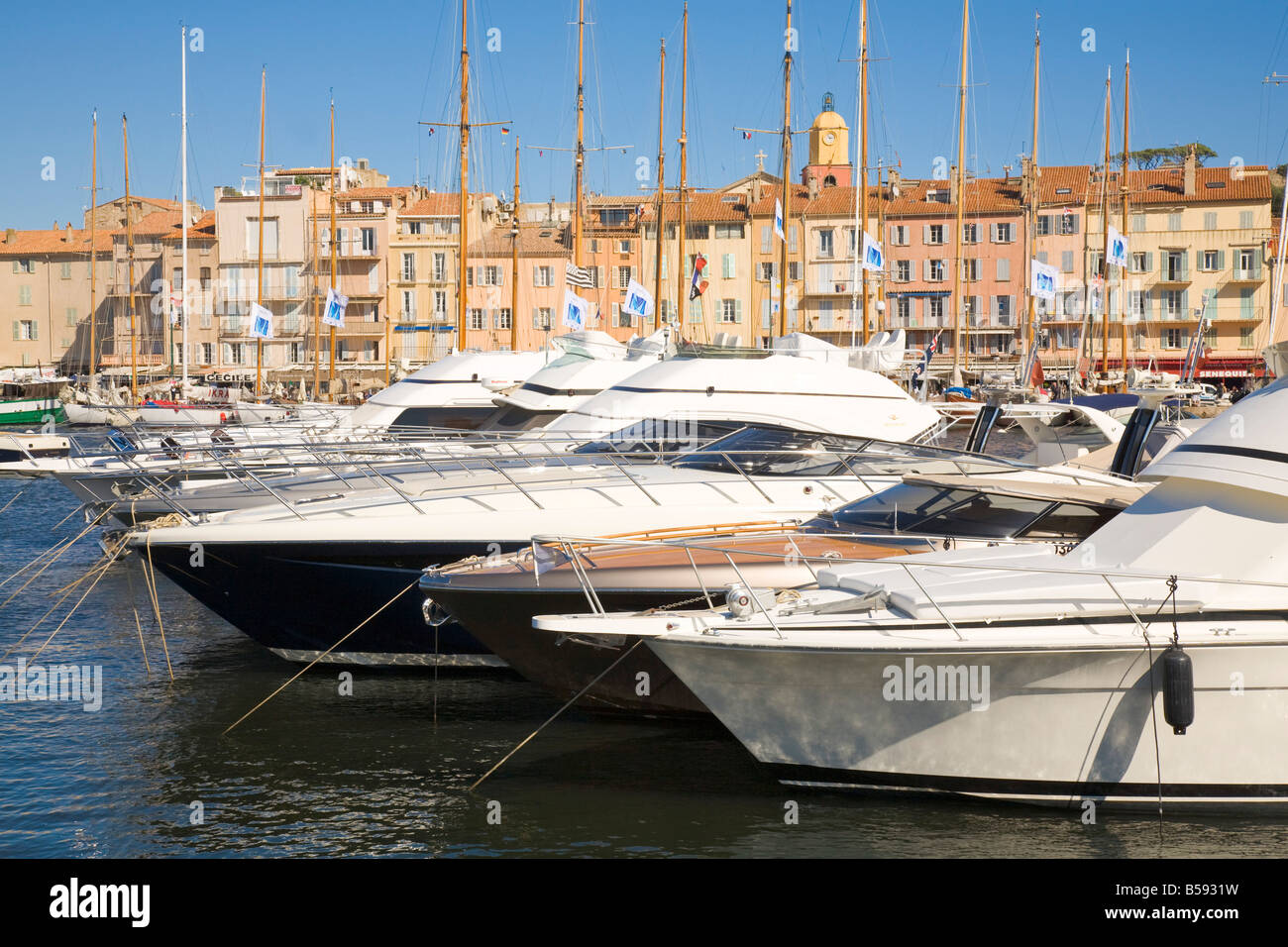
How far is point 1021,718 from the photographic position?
8.22m

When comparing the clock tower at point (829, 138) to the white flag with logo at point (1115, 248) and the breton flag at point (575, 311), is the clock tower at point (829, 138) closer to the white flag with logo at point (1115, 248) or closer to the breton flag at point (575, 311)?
the white flag with logo at point (1115, 248)

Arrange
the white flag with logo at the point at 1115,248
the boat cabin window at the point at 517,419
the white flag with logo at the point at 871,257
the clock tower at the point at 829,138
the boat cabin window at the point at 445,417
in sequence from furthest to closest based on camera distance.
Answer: the clock tower at the point at 829,138
the white flag with logo at the point at 1115,248
the white flag with logo at the point at 871,257
the boat cabin window at the point at 445,417
the boat cabin window at the point at 517,419

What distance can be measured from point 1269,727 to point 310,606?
782 cm

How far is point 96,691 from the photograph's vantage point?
1217 cm

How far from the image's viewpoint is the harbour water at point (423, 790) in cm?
829

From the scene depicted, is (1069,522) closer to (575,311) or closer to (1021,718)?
(1021,718)

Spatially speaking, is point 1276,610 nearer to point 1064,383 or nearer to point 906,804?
point 906,804

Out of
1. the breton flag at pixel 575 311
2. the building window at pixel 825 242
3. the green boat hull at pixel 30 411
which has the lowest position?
the green boat hull at pixel 30 411

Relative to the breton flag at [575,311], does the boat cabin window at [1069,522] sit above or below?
below

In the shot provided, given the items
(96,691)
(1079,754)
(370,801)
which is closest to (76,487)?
(96,691)

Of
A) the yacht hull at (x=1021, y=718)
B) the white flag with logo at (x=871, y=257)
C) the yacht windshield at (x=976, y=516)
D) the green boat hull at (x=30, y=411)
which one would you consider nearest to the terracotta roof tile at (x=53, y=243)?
the green boat hull at (x=30, y=411)

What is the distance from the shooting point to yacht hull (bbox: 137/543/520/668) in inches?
467

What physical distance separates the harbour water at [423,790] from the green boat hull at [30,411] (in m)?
47.8

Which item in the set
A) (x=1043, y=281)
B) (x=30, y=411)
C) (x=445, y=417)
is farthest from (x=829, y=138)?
(x=445, y=417)
